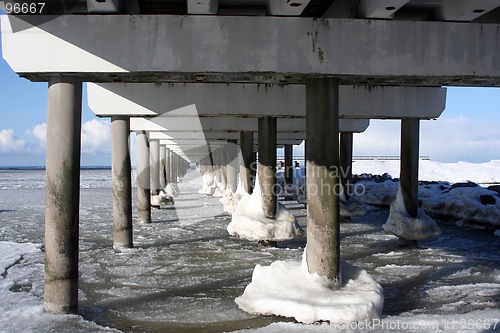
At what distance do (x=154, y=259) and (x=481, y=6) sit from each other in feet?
23.6

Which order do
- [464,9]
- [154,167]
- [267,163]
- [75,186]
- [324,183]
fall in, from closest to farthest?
[464,9]
[75,186]
[324,183]
[267,163]
[154,167]

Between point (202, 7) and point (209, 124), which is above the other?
point (202, 7)

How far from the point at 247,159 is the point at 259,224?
4322 millimetres

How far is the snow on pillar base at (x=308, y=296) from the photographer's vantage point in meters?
5.34

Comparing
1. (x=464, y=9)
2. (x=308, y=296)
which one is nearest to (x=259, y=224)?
(x=308, y=296)

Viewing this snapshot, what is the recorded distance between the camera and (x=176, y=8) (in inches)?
262

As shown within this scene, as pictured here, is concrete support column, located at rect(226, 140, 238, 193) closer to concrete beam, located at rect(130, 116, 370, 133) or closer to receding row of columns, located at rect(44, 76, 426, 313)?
concrete beam, located at rect(130, 116, 370, 133)

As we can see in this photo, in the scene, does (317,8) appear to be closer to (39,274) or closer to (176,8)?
(176,8)

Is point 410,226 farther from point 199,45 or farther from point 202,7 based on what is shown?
point 202,7

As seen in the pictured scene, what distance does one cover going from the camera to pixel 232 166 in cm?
2103

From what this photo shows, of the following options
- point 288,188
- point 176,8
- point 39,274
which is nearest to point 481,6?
point 176,8

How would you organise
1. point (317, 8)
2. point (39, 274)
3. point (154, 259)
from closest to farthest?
point (317, 8) → point (39, 274) → point (154, 259)

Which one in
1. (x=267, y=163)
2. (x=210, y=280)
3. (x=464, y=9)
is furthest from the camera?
(x=267, y=163)

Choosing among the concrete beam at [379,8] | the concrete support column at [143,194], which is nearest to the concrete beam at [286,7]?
the concrete beam at [379,8]
